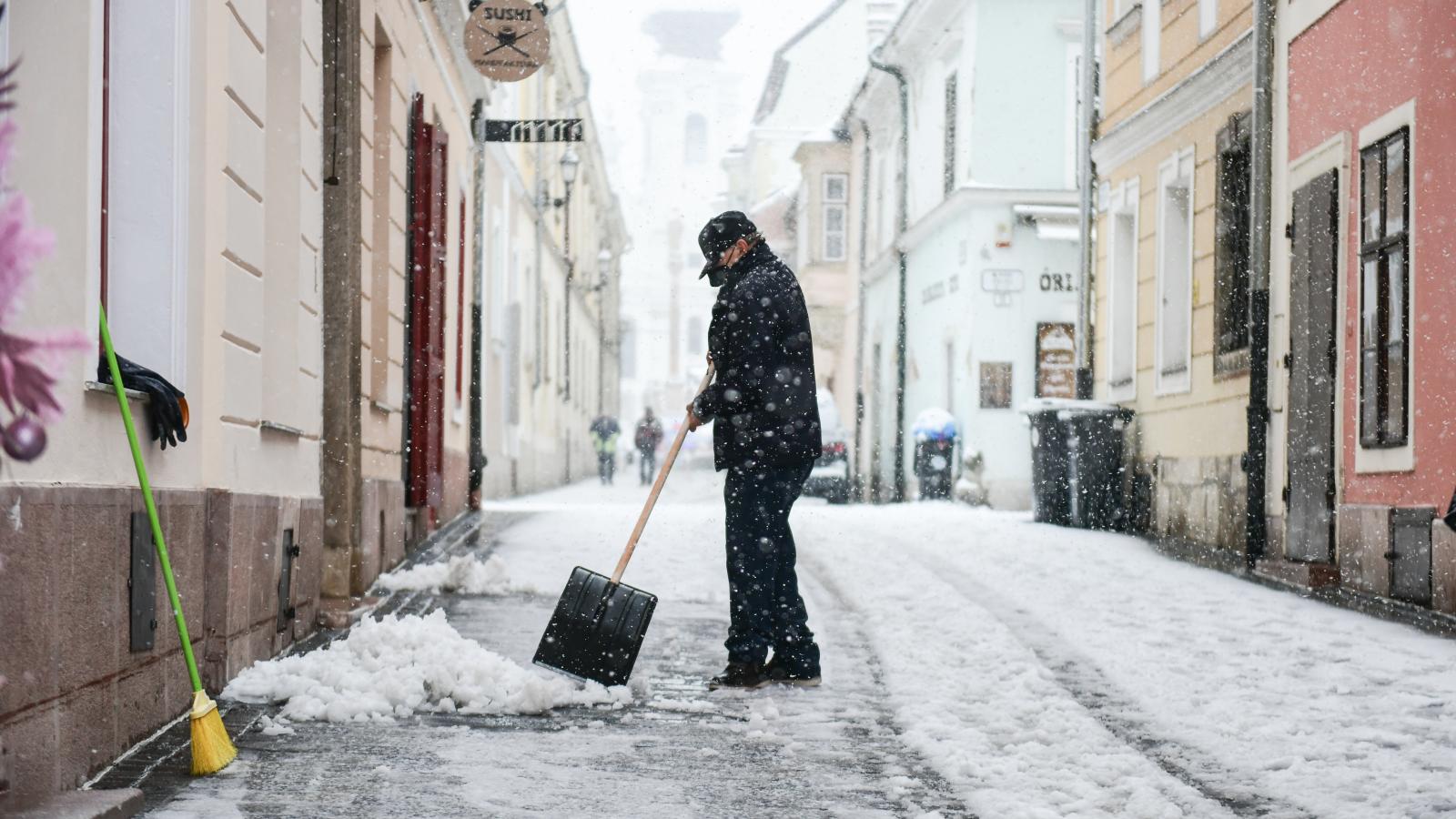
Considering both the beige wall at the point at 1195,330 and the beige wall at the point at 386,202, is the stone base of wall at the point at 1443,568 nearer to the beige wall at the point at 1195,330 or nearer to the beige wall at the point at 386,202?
the beige wall at the point at 1195,330

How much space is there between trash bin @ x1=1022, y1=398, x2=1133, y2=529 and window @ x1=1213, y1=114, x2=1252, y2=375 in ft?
6.74

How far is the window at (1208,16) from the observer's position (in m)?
14.5

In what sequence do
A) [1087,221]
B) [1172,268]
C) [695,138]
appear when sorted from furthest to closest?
[695,138] < [1087,221] < [1172,268]

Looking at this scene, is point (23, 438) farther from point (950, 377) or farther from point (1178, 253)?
point (950, 377)

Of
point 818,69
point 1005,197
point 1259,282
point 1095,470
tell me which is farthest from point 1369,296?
point 818,69

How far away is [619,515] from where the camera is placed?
17047mm

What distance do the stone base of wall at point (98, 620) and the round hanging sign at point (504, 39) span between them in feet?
23.3

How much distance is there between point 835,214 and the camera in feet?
130

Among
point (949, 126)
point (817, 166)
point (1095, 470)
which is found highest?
point (817, 166)

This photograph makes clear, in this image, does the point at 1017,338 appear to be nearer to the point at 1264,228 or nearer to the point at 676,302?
the point at 1264,228

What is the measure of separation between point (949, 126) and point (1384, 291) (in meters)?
16.2

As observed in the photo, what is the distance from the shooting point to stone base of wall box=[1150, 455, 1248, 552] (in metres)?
13.5

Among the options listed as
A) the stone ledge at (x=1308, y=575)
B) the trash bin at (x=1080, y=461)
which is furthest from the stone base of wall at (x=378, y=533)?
the trash bin at (x=1080, y=461)

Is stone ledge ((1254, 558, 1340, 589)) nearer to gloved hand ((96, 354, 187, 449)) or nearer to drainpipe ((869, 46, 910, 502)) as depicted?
gloved hand ((96, 354, 187, 449))
